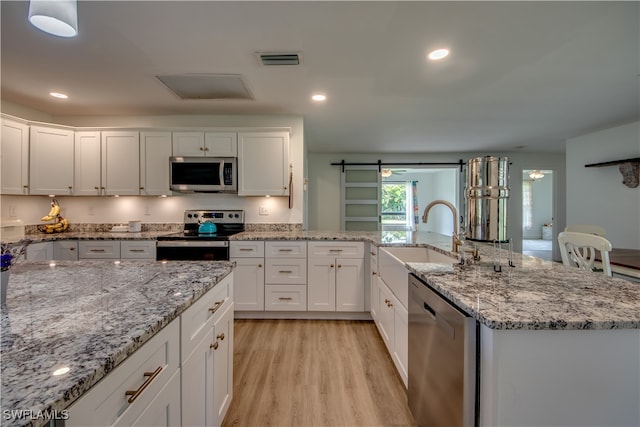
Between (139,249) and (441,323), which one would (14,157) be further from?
(441,323)

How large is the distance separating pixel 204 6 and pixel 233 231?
2.35 m

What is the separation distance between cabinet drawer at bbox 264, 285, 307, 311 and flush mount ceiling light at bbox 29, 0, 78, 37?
2.43 meters

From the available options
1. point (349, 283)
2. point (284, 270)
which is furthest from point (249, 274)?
point (349, 283)

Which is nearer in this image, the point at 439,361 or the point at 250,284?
the point at 439,361

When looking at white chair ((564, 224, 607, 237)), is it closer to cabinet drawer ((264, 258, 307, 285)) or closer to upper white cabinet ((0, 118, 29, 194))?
cabinet drawer ((264, 258, 307, 285))

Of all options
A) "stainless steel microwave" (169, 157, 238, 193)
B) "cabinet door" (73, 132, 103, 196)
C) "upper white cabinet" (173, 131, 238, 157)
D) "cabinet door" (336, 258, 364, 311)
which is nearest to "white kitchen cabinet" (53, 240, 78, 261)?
"cabinet door" (73, 132, 103, 196)

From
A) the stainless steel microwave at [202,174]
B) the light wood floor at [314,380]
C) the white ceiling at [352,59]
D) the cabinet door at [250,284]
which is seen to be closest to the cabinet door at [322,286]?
the light wood floor at [314,380]

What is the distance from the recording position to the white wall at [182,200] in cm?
349

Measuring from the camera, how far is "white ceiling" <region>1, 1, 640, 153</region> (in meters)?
1.63

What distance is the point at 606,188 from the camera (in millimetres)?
4211

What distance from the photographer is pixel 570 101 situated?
9.86 feet

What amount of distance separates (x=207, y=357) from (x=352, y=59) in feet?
7.20

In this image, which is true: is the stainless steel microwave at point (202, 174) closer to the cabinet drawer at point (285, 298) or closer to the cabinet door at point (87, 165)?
the cabinet door at point (87, 165)

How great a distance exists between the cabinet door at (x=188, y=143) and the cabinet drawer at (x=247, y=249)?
4.01 ft
